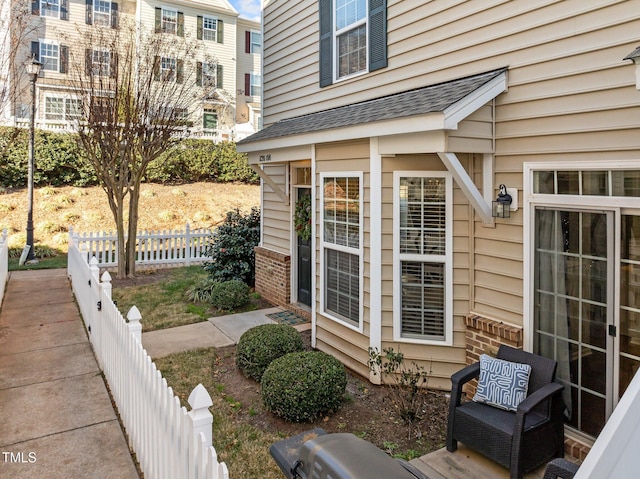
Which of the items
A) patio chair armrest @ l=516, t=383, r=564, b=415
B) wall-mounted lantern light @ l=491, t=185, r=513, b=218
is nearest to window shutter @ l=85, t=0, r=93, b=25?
wall-mounted lantern light @ l=491, t=185, r=513, b=218

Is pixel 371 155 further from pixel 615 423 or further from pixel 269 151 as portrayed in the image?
pixel 615 423

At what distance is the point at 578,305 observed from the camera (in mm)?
3748

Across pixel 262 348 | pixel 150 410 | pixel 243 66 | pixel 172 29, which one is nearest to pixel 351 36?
pixel 262 348

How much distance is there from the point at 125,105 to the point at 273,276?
5.70 metres

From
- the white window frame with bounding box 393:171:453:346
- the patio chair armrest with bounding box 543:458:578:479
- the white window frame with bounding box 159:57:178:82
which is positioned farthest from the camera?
the white window frame with bounding box 159:57:178:82

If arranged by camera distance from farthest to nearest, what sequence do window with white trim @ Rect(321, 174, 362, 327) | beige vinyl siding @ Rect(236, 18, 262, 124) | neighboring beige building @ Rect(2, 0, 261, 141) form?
beige vinyl siding @ Rect(236, 18, 262, 124) → neighboring beige building @ Rect(2, 0, 261, 141) → window with white trim @ Rect(321, 174, 362, 327)

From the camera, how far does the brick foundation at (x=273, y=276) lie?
26.7 ft

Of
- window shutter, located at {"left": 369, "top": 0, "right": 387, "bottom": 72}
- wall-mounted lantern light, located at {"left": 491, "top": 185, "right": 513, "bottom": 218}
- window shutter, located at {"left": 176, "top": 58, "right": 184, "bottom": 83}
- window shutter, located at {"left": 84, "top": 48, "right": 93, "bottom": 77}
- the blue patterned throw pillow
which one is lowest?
the blue patterned throw pillow

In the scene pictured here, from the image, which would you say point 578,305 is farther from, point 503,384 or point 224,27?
point 224,27

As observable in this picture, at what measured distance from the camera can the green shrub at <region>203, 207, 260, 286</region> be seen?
9695mm

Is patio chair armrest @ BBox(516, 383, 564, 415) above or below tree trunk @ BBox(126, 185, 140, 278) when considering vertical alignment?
below

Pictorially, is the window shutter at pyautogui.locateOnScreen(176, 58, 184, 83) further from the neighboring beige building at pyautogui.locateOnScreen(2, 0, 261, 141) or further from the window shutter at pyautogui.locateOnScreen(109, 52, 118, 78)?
the neighboring beige building at pyautogui.locateOnScreen(2, 0, 261, 141)

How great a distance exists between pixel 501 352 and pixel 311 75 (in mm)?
5732

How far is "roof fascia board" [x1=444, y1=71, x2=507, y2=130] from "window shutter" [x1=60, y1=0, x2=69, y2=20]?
2443cm
